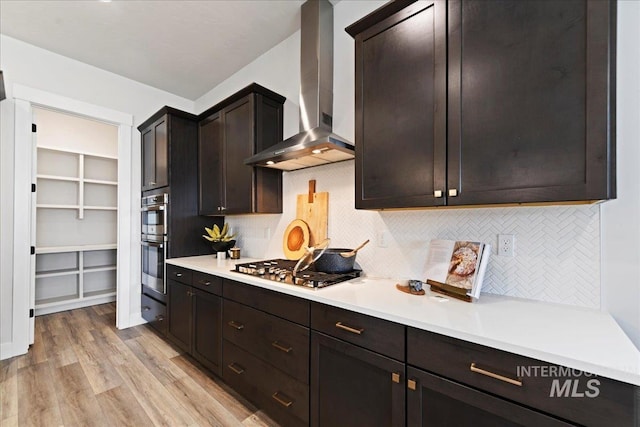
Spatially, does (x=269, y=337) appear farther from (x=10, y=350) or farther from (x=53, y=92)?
(x=53, y=92)

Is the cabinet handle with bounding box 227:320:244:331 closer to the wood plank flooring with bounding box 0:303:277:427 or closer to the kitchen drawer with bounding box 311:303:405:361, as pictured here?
the wood plank flooring with bounding box 0:303:277:427

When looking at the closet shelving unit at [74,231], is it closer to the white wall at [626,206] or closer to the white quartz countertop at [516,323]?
the white quartz countertop at [516,323]

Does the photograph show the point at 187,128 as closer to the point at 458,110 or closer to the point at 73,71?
the point at 73,71

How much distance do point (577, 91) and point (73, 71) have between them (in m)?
4.37

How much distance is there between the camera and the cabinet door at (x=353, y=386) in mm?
1167

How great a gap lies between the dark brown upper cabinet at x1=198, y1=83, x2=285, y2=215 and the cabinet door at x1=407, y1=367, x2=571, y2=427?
1889 millimetres

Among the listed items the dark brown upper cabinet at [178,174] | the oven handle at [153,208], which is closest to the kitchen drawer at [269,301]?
the dark brown upper cabinet at [178,174]

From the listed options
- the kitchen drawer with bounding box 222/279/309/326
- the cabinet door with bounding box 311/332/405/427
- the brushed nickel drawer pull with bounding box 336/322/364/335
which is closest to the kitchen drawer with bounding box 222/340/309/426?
the cabinet door with bounding box 311/332/405/427

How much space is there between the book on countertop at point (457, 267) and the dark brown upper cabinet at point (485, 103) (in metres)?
0.29

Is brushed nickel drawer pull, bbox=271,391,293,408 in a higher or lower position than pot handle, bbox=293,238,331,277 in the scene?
lower

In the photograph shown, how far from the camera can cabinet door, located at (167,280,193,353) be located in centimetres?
249

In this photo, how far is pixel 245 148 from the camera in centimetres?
256

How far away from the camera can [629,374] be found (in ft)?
2.34

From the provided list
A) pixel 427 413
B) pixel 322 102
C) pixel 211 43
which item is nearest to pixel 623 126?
pixel 427 413
